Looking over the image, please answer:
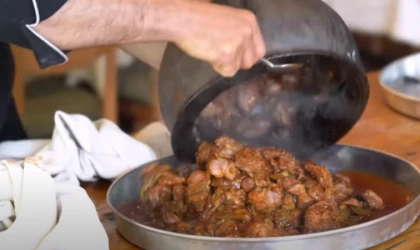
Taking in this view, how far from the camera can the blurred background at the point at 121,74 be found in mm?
2395

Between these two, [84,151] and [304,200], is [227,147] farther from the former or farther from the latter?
[84,151]

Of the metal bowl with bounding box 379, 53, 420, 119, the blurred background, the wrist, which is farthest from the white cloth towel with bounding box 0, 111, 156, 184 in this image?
the blurred background

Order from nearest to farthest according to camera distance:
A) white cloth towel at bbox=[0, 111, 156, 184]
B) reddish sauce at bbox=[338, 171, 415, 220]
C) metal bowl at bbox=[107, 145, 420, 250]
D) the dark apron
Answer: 1. metal bowl at bbox=[107, 145, 420, 250]
2. reddish sauce at bbox=[338, 171, 415, 220]
3. white cloth towel at bbox=[0, 111, 156, 184]
4. the dark apron

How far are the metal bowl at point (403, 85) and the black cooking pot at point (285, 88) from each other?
324 mm

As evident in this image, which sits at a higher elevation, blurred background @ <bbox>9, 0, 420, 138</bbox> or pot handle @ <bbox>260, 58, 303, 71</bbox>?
pot handle @ <bbox>260, 58, 303, 71</bbox>

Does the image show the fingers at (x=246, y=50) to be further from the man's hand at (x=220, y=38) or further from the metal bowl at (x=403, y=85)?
the metal bowl at (x=403, y=85)

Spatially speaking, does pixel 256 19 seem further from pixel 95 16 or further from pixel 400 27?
pixel 400 27

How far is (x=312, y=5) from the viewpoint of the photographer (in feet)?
3.28

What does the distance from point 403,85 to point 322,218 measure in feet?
2.57

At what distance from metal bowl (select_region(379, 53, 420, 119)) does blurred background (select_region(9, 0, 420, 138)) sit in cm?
69

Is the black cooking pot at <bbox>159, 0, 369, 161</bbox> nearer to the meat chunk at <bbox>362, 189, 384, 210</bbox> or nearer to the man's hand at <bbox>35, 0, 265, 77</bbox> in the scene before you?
the man's hand at <bbox>35, 0, 265, 77</bbox>

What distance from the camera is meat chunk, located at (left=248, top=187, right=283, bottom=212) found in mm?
951

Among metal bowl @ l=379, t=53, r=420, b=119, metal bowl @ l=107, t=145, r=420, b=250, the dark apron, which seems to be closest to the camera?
metal bowl @ l=107, t=145, r=420, b=250

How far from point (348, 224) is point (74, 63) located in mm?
1720
